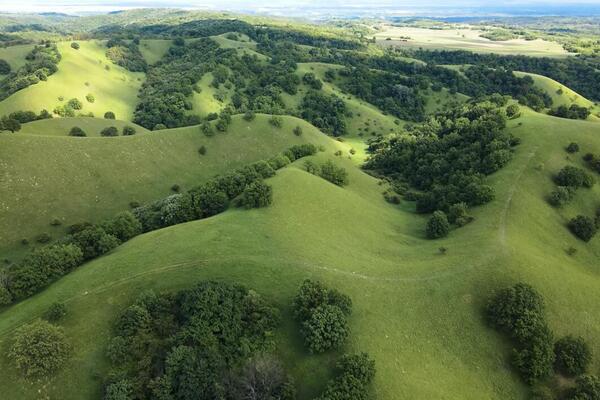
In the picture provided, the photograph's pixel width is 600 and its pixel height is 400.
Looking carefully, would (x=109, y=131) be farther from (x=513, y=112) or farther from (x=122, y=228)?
(x=513, y=112)

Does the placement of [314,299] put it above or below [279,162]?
above

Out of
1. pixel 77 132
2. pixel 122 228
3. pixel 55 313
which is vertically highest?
pixel 55 313

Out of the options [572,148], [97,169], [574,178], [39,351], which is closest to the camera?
[39,351]

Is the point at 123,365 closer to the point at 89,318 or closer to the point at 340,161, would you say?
the point at 89,318

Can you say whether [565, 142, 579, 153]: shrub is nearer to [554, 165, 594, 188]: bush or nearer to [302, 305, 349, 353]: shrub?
[554, 165, 594, 188]: bush

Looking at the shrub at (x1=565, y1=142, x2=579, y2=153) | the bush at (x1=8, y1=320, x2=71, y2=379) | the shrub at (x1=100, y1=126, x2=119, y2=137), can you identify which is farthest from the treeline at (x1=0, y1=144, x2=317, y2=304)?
the shrub at (x1=565, y1=142, x2=579, y2=153)

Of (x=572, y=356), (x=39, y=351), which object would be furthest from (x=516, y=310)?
(x=39, y=351)

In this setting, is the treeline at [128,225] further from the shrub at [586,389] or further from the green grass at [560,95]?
the green grass at [560,95]

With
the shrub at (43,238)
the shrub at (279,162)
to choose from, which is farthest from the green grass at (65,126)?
the shrub at (279,162)
